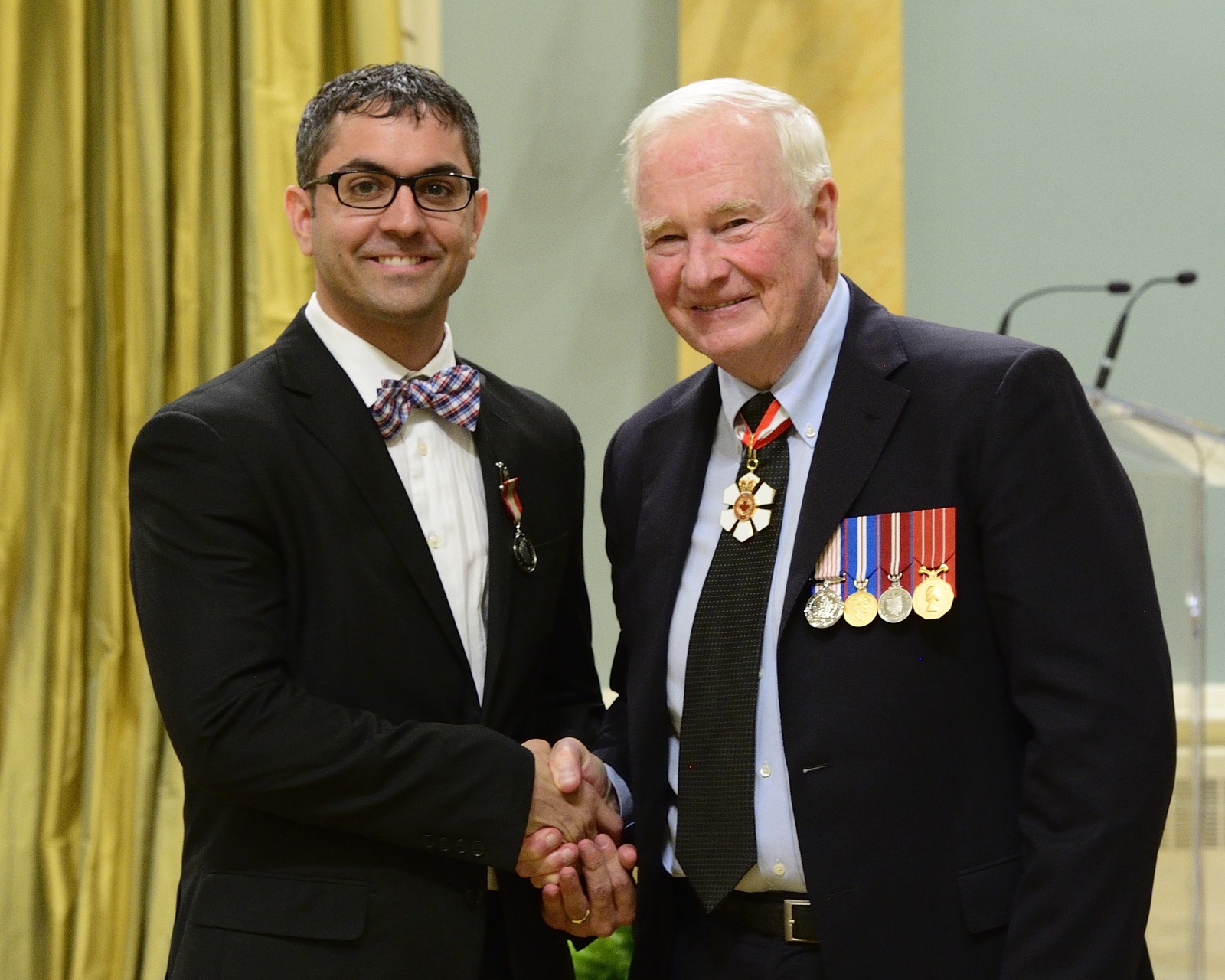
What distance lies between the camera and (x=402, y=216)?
216 centimetres

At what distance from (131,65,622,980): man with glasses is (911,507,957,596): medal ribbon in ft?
2.19

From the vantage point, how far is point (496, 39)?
397cm

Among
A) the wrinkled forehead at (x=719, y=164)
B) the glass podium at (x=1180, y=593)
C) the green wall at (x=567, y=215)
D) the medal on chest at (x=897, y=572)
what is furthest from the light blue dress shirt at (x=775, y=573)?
the green wall at (x=567, y=215)

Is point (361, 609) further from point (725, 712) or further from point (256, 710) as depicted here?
point (725, 712)

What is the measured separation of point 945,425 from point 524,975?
3.46 ft

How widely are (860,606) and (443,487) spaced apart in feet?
2.38

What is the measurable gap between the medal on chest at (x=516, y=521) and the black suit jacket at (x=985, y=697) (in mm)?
Result: 528

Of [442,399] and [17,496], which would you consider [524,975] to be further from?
[17,496]

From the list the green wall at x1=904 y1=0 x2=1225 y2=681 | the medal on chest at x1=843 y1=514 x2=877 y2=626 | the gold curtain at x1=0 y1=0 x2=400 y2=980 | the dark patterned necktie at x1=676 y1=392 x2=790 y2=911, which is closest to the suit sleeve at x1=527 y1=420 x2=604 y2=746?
the dark patterned necktie at x1=676 y1=392 x2=790 y2=911

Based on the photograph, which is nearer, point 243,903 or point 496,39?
point 243,903

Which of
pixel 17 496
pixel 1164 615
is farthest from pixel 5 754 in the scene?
pixel 1164 615

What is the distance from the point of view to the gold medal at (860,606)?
5.92 feet

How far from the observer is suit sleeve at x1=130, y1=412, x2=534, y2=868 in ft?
6.25

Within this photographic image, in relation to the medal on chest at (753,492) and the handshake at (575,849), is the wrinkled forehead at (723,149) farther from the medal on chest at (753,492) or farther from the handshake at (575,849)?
the handshake at (575,849)
